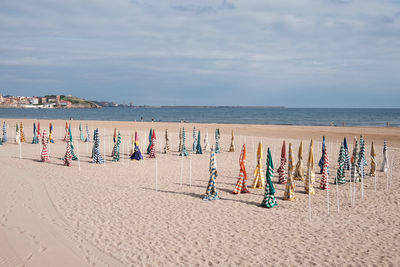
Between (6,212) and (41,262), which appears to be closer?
(41,262)

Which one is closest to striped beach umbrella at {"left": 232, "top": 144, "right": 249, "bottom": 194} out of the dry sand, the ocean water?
the dry sand

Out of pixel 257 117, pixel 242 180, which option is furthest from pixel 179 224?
pixel 257 117

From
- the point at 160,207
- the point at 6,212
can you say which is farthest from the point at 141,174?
the point at 6,212

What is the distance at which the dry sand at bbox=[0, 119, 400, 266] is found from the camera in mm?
7344

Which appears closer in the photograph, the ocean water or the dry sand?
the dry sand

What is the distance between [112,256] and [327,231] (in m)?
5.83

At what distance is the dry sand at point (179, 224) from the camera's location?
7.34 metres

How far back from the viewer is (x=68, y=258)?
23.8 feet

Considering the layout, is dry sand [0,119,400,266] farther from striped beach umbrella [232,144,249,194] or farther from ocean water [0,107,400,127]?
ocean water [0,107,400,127]

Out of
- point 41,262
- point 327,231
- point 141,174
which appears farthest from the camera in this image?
point 141,174

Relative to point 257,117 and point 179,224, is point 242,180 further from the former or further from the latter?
point 257,117

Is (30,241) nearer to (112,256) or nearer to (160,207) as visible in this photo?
(112,256)

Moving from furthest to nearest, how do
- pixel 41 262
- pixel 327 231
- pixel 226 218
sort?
pixel 226 218 → pixel 327 231 → pixel 41 262

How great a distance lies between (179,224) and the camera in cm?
936
